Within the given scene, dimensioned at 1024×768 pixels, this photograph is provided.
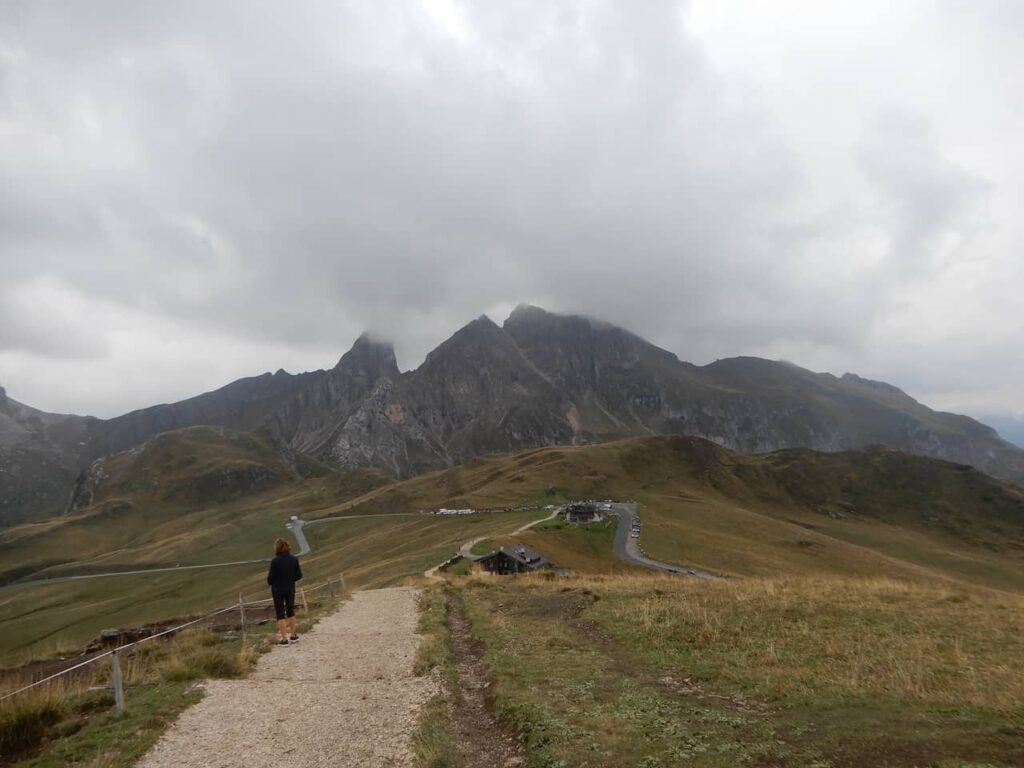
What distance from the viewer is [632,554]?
83.1m

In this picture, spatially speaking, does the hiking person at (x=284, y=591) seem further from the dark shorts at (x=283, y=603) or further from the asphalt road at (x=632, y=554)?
the asphalt road at (x=632, y=554)

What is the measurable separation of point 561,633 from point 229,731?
11724mm

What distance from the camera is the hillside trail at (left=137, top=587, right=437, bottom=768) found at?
9.65 meters

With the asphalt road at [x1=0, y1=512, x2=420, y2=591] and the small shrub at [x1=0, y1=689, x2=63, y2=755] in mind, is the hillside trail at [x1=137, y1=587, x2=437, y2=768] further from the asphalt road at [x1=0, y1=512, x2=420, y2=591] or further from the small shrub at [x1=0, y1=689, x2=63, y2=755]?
the asphalt road at [x1=0, y1=512, x2=420, y2=591]

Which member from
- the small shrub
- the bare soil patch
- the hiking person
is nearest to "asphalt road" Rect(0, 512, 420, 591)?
the hiking person

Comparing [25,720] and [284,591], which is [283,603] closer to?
[284,591]

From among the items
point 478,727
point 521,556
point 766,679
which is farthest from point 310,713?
point 521,556

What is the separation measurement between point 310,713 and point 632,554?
76313 mm

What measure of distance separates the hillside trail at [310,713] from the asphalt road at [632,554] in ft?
150

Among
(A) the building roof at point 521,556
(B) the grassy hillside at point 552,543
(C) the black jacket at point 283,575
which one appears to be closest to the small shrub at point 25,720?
(C) the black jacket at point 283,575

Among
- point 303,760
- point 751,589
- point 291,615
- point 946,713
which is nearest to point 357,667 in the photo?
point 291,615

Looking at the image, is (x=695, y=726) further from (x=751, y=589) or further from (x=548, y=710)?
(x=751, y=589)

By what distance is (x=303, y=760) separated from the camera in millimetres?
9547

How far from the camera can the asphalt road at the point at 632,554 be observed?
7209cm
